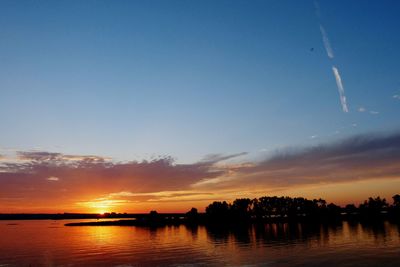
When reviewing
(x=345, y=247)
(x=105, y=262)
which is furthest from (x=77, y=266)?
(x=345, y=247)

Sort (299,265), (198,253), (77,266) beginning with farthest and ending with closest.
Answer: (198,253), (77,266), (299,265)

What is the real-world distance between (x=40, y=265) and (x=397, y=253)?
80375 mm

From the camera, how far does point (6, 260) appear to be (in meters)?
91.6

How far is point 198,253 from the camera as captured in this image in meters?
94.1

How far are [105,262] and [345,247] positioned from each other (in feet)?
206

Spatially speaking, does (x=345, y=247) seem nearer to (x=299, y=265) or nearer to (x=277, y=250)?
(x=277, y=250)

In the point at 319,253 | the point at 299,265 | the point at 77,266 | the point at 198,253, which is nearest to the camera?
the point at 299,265

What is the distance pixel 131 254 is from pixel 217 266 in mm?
35877

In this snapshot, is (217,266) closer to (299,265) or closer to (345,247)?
(299,265)

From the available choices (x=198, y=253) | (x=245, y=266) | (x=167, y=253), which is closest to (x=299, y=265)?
(x=245, y=266)

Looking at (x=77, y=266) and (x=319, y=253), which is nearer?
(x=77, y=266)

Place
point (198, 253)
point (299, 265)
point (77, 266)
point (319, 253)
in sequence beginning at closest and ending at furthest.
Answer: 1. point (299, 265)
2. point (77, 266)
3. point (319, 253)
4. point (198, 253)

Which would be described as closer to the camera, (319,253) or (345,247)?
(319,253)

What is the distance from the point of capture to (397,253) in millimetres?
81000
